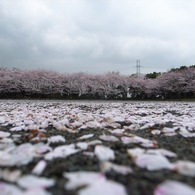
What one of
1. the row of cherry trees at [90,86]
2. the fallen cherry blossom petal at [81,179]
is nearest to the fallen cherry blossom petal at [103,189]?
the fallen cherry blossom petal at [81,179]

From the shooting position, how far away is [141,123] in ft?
14.0

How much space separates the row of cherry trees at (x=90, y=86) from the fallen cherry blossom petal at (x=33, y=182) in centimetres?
3125

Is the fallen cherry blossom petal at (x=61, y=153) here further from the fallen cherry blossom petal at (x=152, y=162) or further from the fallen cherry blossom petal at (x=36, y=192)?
the fallen cherry blossom petal at (x=36, y=192)

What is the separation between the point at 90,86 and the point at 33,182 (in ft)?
110

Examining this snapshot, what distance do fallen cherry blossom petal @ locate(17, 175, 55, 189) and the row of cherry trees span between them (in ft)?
103

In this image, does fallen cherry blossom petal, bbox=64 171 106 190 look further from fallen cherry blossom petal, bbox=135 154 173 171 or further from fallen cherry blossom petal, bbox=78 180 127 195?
fallen cherry blossom petal, bbox=135 154 173 171

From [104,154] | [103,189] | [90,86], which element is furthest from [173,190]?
[90,86]

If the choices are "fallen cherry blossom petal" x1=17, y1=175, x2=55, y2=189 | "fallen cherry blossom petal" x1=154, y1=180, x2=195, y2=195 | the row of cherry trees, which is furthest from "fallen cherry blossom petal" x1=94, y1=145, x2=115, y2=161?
the row of cherry trees

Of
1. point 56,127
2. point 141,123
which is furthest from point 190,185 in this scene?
point 141,123

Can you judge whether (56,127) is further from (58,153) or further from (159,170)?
(159,170)

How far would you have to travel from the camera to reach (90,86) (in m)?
34.8

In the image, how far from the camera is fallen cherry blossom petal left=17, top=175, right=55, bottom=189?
1342 millimetres

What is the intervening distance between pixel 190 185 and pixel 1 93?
33921 mm

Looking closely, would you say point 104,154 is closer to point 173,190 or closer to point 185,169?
point 185,169
